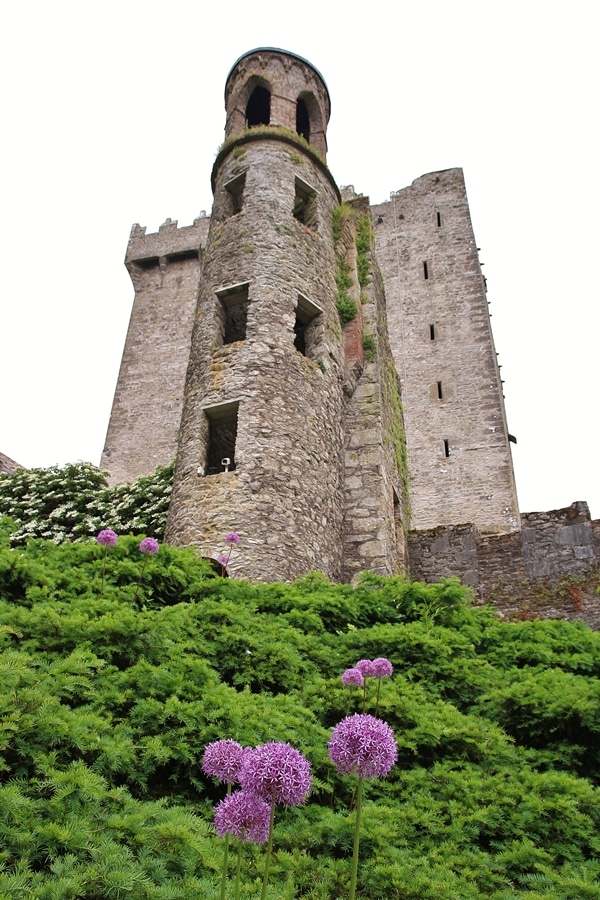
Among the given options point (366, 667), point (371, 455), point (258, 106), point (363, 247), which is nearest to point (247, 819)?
point (366, 667)

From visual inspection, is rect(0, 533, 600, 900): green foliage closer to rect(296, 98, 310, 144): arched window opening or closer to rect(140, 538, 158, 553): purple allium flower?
rect(140, 538, 158, 553): purple allium flower

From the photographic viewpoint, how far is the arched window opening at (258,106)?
15.5m

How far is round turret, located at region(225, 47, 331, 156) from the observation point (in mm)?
14367

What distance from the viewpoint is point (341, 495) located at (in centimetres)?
1085

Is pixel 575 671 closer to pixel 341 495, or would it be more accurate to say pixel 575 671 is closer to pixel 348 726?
pixel 348 726

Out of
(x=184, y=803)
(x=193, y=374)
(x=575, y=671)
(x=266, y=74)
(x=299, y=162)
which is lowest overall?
(x=184, y=803)

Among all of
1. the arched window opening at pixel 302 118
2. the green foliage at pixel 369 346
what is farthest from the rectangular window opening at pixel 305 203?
the arched window opening at pixel 302 118

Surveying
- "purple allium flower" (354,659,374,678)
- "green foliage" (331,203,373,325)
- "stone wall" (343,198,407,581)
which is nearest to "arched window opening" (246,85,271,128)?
"green foliage" (331,203,373,325)

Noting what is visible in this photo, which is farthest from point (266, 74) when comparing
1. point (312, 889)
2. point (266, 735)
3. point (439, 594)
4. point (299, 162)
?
point (312, 889)

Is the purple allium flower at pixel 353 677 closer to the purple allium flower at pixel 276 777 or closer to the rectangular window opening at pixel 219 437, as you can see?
the purple allium flower at pixel 276 777

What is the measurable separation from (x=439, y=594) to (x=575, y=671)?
149cm

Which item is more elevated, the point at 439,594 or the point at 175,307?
the point at 175,307

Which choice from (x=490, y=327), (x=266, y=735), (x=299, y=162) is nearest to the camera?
(x=266, y=735)

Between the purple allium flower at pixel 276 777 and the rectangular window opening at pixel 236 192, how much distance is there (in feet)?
37.7
